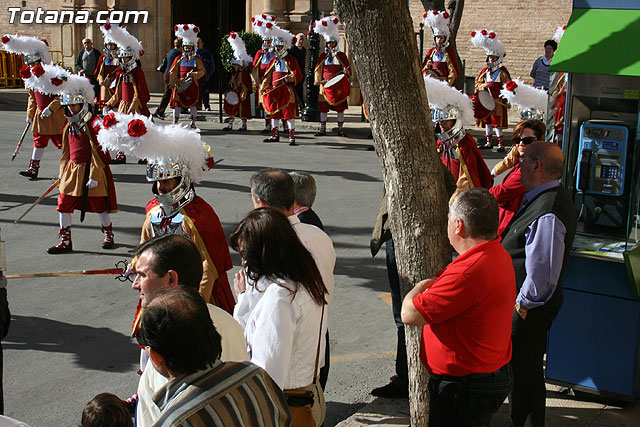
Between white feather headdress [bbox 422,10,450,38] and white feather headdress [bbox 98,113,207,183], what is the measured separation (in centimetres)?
1091

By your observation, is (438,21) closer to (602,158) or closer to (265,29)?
(265,29)

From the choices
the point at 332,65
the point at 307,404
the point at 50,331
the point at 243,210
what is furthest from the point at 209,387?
the point at 332,65

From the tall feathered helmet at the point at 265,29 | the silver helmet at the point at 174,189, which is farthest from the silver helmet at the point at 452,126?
the tall feathered helmet at the point at 265,29

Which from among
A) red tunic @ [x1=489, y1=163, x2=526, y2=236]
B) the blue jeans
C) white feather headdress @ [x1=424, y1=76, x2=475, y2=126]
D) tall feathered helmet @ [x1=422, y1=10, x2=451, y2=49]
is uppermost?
tall feathered helmet @ [x1=422, y1=10, x2=451, y2=49]

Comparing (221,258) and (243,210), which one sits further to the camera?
(243,210)

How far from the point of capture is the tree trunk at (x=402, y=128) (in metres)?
4.21

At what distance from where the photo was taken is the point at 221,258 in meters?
5.26

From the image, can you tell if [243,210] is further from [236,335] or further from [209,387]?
[209,387]

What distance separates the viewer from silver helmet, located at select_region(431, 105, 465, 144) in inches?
279

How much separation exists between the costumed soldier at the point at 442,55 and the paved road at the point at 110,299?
11.3 ft

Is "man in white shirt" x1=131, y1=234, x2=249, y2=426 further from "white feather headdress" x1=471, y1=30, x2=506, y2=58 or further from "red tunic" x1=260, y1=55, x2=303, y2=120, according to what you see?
"white feather headdress" x1=471, y1=30, x2=506, y2=58

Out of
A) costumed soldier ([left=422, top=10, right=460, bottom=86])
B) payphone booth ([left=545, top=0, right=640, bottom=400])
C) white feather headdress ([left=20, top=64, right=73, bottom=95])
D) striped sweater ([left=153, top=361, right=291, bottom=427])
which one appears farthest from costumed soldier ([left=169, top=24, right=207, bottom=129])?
striped sweater ([left=153, top=361, right=291, bottom=427])

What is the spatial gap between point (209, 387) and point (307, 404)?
128 centimetres

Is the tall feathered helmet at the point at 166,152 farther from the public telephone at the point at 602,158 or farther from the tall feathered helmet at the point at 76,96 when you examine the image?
the tall feathered helmet at the point at 76,96
